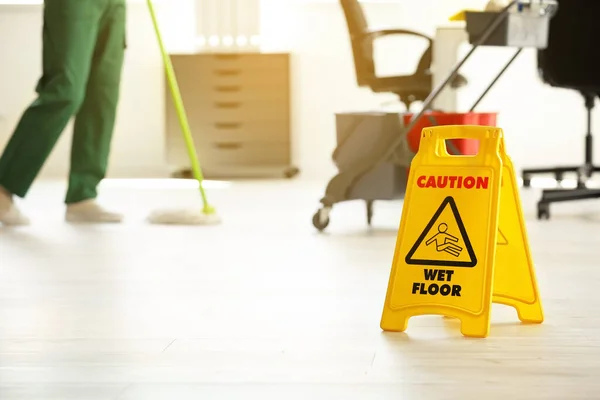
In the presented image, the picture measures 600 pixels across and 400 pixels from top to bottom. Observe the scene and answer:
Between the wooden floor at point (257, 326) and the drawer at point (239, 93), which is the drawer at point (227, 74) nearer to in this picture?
the drawer at point (239, 93)

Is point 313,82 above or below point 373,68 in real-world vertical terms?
below

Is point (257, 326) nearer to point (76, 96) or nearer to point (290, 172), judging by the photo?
point (76, 96)

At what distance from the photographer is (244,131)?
575 cm

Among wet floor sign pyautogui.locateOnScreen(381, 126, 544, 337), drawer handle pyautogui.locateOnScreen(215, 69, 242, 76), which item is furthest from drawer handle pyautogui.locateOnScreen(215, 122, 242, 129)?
wet floor sign pyautogui.locateOnScreen(381, 126, 544, 337)

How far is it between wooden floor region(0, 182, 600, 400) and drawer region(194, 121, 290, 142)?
2500mm

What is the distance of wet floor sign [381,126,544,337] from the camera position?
1.75m

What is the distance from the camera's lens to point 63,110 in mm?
3383

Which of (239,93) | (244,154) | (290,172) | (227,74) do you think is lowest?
(290,172)

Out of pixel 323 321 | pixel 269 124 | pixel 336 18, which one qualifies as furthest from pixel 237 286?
pixel 336 18

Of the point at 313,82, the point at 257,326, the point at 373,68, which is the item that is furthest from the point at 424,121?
the point at 313,82

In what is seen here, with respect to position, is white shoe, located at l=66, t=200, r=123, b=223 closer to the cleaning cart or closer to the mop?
the mop

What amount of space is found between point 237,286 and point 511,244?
0.69m

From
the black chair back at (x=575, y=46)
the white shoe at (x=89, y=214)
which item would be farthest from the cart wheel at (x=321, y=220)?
the black chair back at (x=575, y=46)

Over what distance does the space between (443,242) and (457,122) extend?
1343 mm
